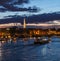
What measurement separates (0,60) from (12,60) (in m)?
1.28

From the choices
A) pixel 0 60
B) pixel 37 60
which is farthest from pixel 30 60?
pixel 0 60

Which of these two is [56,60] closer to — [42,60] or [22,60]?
[42,60]

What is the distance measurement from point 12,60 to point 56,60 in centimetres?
464

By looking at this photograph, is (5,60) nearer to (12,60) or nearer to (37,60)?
(12,60)

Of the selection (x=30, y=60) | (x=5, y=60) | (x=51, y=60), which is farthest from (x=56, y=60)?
(x=5, y=60)

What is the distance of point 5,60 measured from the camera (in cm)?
3372

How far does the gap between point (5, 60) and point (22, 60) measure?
1.79 m

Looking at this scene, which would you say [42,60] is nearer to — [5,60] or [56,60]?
[56,60]

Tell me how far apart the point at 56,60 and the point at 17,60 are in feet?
13.5

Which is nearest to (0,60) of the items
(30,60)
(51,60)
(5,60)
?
(5,60)

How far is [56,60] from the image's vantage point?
33.5 meters

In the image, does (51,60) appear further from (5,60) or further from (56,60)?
(5,60)

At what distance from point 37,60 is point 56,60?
78.9 inches

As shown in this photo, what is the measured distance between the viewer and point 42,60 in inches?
1330
